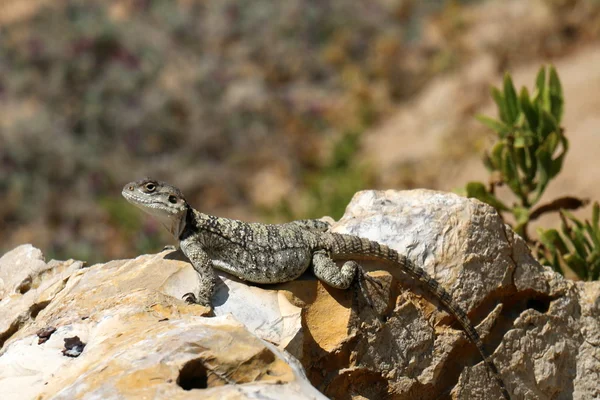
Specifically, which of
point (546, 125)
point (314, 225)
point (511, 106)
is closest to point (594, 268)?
point (546, 125)

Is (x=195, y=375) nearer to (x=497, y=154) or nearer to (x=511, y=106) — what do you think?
(x=497, y=154)

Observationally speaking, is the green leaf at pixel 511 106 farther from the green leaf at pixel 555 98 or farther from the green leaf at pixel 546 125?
the green leaf at pixel 555 98

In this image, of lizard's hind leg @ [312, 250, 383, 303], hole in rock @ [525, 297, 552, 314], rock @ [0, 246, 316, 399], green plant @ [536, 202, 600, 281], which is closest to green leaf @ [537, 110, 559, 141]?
green plant @ [536, 202, 600, 281]

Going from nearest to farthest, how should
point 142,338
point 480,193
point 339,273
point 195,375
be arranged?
point 195,375
point 142,338
point 339,273
point 480,193

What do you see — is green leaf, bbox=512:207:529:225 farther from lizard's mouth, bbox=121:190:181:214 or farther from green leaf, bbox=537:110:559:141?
lizard's mouth, bbox=121:190:181:214

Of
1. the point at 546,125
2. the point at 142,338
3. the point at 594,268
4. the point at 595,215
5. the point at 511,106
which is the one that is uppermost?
the point at 511,106

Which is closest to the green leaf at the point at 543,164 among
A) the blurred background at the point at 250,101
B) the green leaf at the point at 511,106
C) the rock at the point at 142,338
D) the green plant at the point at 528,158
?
the green plant at the point at 528,158

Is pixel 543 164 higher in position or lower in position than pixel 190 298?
higher

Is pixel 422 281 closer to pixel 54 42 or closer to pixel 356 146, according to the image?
pixel 356 146
